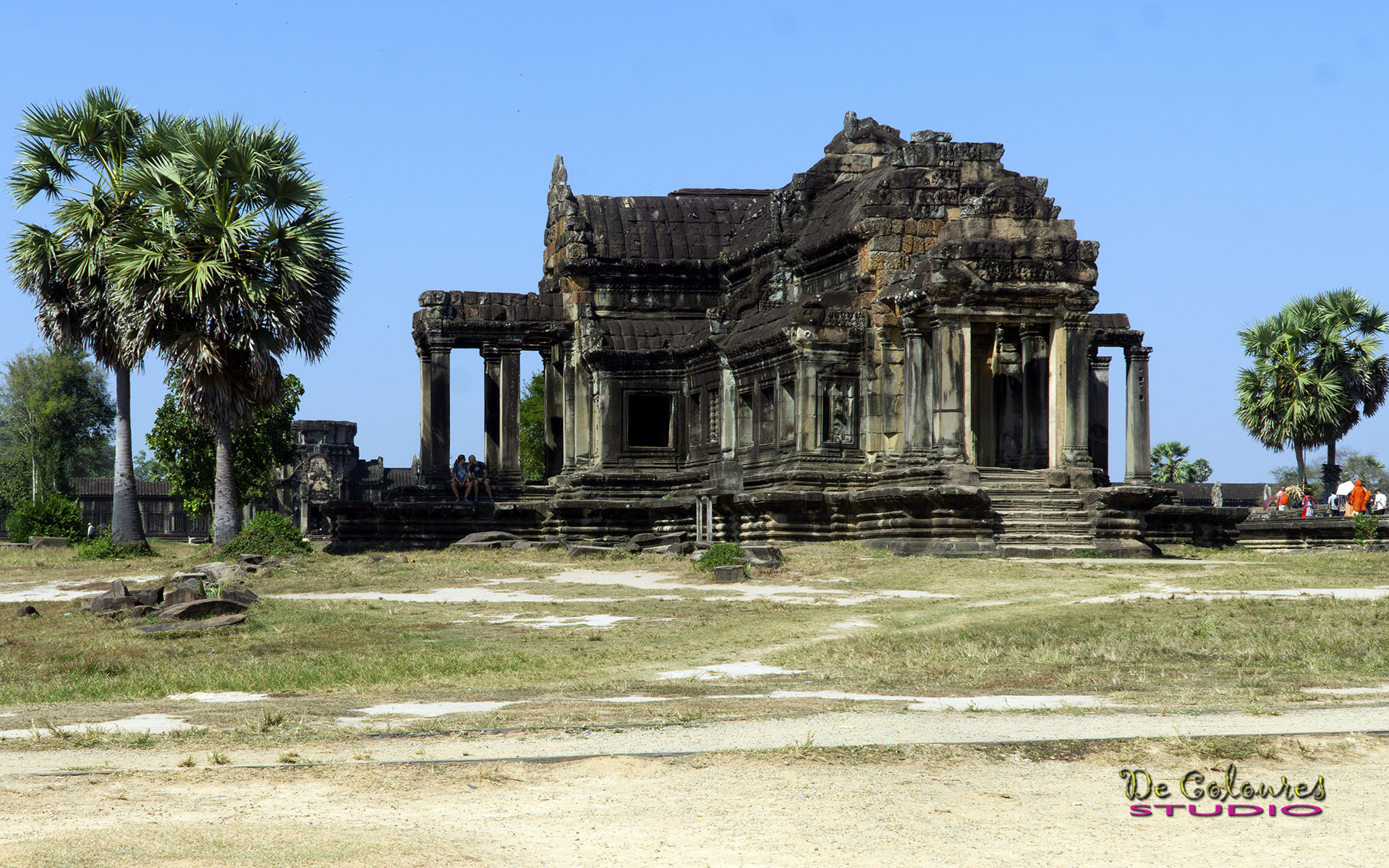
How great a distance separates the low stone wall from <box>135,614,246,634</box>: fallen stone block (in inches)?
898

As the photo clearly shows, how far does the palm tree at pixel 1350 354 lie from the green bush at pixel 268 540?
2984cm

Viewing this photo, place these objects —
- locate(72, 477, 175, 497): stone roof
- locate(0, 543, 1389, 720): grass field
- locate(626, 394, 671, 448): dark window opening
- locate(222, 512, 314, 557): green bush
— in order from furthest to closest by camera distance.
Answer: locate(72, 477, 175, 497): stone roof → locate(626, 394, 671, 448): dark window opening → locate(222, 512, 314, 557): green bush → locate(0, 543, 1389, 720): grass field

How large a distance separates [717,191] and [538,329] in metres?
6.05

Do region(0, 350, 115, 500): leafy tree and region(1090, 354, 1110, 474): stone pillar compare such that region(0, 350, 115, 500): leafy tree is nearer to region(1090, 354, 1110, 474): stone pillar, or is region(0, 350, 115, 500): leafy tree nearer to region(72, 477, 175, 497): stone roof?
region(72, 477, 175, 497): stone roof

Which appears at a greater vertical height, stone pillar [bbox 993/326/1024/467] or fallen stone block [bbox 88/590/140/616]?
stone pillar [bbox 993/326/1024/467]

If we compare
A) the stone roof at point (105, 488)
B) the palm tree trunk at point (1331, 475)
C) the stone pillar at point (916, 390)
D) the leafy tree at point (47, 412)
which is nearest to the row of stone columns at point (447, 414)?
the stone pillar at point (916, 390)

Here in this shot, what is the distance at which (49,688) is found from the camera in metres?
12.4

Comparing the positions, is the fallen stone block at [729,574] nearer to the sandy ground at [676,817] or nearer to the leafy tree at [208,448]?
the sandy ground at [676,817]

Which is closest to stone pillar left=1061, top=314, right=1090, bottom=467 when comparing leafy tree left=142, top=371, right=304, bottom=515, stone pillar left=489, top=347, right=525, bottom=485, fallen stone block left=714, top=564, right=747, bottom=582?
fallen stone block left=714, top=564, right=747, bottom=582

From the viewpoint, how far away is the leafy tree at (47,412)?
62.8 m

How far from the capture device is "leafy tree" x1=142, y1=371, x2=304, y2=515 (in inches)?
1852

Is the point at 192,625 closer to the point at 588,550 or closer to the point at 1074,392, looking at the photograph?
the point at 588,550

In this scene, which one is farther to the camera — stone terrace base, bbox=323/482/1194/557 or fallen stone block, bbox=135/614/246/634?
stone terrace base, bbox=323/482/1194/557

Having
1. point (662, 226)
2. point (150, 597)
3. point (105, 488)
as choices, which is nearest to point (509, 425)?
point (662, 226)
